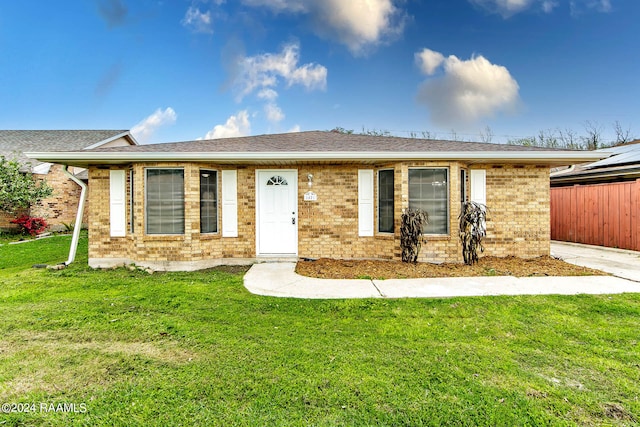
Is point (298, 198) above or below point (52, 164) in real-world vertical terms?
below

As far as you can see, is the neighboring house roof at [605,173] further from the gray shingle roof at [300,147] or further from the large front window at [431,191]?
the large front window at [431,191]

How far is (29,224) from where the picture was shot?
1352cm

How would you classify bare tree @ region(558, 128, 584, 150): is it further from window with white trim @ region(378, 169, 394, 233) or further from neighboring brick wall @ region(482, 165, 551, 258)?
window with white trim @ region(378, 169, 394, 233)

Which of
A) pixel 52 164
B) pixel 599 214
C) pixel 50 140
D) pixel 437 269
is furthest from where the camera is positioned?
pixel 50 140

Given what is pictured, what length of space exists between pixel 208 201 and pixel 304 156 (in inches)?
95.1

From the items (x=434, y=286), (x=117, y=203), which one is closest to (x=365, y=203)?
(x=434, y=286)

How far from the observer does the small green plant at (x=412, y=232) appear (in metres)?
6.61

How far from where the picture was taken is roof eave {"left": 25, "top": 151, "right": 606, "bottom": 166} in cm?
654

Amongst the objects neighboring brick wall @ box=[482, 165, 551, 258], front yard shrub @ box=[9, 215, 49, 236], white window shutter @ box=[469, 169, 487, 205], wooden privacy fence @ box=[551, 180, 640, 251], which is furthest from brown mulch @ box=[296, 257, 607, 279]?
front yard shrub @ box=[9, 215, 49, 236]

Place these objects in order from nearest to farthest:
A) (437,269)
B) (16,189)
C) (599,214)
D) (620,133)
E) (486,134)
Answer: (437,269)
(599,214)
(16,189)
(486,134)
(620,133)

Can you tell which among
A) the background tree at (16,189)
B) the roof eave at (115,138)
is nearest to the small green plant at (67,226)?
the background tree at (16,189)

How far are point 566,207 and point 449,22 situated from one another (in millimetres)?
7563

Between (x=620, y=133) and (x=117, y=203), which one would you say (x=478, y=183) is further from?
(x=620, y=133)

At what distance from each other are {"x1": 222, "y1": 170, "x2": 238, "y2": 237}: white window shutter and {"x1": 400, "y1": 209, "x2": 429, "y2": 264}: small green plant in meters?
3.76
